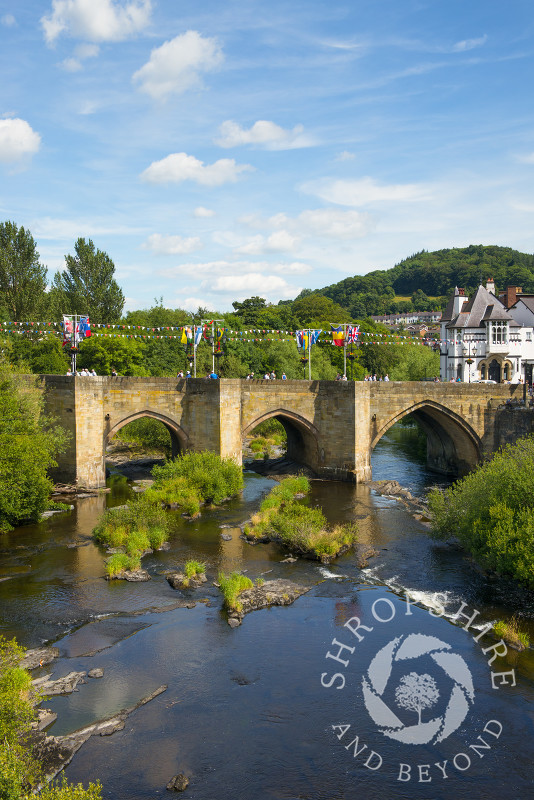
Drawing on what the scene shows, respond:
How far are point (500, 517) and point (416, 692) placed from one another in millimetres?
7254

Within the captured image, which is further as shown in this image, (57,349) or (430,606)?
(57,349)

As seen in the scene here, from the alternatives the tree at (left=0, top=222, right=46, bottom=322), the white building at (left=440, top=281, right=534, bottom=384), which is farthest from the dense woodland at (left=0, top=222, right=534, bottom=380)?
the white building at (left=440, top=281, right=534, bottom=384)

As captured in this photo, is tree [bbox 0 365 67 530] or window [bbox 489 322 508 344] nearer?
tree [bbox 0 365 67 530]

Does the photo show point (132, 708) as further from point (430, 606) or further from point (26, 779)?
point (430, 606)

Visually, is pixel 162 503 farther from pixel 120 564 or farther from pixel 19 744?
pixel 19 744

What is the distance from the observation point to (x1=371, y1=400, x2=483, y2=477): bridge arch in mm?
40969

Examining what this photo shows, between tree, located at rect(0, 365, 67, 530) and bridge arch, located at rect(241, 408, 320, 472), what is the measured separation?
1245 cm

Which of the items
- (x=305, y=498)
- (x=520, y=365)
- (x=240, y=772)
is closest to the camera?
(x=240, y=772)

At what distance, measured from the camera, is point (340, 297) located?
196125mm

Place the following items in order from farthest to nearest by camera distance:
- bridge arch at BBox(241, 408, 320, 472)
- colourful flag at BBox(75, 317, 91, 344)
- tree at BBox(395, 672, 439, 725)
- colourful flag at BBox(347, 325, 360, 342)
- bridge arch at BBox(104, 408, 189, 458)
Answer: bridge arch at BBox(241, 408, 320, 472), colourful flag at BBox(347, 325, 360, 342), bridge arch at BBox(104, 408, 189, 458), colourful flag at BBox(75, 317, 91, 344), tree at BBox(395, 672, 439, 725)

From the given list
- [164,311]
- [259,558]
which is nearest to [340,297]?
[164,311]

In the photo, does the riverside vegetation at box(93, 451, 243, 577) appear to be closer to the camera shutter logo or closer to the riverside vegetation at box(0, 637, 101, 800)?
the riverside vegetation at box(0, 637, 101, 800)

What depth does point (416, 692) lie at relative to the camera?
15867 millimetres

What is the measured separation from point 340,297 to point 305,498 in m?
167
